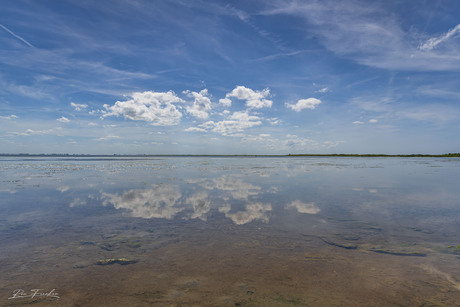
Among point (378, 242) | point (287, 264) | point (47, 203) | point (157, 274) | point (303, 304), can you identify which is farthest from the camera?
point (47, 203)

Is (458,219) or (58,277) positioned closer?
(58,277)

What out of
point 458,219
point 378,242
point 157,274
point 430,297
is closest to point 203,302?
point 157,274

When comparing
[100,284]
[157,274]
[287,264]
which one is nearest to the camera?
[100,284]

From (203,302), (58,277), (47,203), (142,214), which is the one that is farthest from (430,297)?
(47,203)

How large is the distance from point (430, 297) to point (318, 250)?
2605 mm

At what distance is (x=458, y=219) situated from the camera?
999 cm

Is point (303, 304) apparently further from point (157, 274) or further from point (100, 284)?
point (100, 284)

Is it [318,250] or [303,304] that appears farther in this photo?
[318,250]

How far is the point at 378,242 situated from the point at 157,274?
654 centimetres

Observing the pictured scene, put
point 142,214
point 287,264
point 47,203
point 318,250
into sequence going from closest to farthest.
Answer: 1. point 287,264
2. point 318,250
3. point 142,214
4. point 47,203

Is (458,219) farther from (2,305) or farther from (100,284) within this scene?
(2,305)

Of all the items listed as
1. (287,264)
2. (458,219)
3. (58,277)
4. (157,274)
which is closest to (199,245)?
(157,274)

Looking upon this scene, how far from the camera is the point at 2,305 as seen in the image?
4.41 m

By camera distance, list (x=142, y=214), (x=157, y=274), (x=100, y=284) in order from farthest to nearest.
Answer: (x=142, y=214)
(x=157, y=274)
(x=100, y=284)
